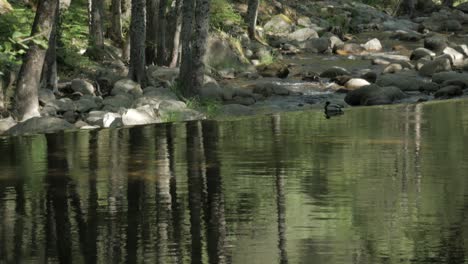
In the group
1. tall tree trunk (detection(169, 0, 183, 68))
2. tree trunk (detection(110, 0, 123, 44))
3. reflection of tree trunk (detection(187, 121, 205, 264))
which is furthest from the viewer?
tree trunk (detection(110, 0, 123, 44))

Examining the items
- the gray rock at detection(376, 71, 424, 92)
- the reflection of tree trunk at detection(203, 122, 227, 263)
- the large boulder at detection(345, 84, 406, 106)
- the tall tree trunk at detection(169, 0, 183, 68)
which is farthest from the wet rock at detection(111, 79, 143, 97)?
the reflection of tree trunk at detection(203, 122, 227, 263)

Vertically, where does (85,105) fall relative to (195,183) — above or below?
above

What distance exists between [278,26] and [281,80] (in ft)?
46.7

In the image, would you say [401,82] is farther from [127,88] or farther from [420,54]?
[420,54]

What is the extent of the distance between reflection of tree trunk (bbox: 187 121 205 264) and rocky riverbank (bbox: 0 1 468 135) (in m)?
3.29

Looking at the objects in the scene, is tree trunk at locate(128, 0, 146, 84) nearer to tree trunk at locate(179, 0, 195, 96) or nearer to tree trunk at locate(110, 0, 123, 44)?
tree trunk at locate(179, 0, 195, 96)

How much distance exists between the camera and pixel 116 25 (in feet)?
102

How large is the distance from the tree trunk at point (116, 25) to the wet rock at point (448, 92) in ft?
35.7

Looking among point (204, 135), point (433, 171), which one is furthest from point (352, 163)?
point (204, 135)

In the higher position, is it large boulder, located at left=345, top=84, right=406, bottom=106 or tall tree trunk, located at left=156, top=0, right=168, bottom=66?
tall tree trunk, located at left=156, top=0, right=168, bottom=66

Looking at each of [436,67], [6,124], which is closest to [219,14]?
[436,67]

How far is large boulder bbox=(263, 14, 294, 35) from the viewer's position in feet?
140

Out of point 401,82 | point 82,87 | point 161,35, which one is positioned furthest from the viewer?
point 161,35

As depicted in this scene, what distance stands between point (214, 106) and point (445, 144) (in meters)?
8.70
